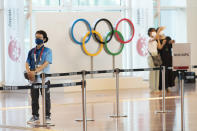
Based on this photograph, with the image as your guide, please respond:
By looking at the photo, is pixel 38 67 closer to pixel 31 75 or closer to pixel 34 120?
pixel 31 75

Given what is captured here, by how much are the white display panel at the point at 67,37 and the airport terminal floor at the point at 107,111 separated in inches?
68.4

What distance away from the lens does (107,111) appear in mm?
10539

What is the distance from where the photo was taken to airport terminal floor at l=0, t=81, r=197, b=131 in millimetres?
8562

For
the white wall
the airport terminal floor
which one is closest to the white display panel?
the airport terminal floor

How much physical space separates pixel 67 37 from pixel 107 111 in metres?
5.89

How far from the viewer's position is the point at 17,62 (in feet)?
49.5

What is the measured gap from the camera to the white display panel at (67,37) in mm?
15766

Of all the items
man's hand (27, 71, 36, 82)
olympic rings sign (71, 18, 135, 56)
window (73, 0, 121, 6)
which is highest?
window (73, 0, 121, 6)

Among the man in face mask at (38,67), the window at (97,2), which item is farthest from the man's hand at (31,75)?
the window at (97,2)

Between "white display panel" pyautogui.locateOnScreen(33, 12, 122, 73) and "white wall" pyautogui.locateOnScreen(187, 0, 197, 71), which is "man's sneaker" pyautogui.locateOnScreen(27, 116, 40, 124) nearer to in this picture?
"white display panel" pyautogui.locateOnScreen(33, 12, 122, 73)

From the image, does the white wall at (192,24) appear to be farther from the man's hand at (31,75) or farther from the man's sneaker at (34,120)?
the man's hand at (31,75)

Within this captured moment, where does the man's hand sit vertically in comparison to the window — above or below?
below

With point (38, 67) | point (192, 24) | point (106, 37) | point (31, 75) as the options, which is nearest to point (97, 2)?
point (106, 37)

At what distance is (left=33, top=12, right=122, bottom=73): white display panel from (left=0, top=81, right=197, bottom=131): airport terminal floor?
5.70ft
